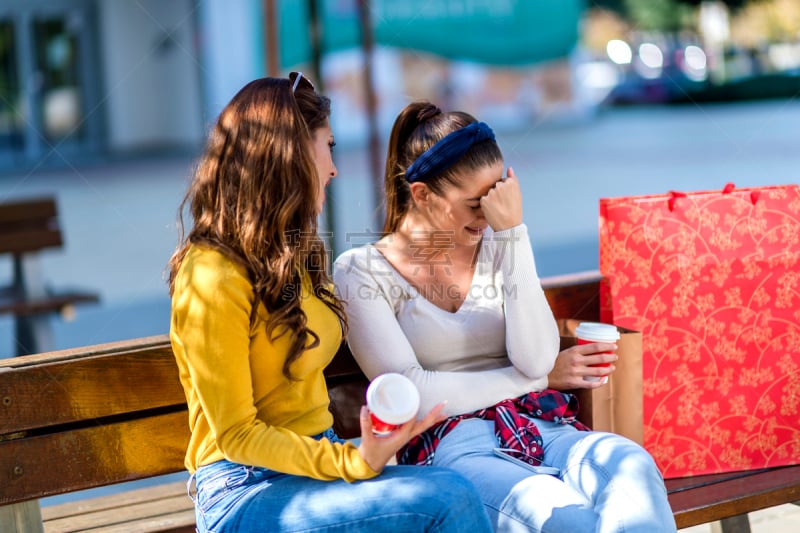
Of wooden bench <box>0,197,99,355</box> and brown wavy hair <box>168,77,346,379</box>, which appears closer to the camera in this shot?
brown wavy hair <box>168,77,346,379</box>

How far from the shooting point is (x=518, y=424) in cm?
232

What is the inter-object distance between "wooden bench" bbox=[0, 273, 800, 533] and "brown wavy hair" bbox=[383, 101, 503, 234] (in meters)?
0.43

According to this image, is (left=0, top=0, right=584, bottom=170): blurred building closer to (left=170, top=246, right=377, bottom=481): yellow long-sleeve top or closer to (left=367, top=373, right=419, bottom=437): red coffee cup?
(left=170, top=246, right=377, bottom=481): yellow long-sleeve top

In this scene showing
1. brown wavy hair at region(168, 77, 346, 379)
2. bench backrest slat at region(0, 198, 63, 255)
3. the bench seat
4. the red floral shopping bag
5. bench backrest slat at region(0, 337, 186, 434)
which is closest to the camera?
brown wavy hair at region(168, 77, 346, 379)

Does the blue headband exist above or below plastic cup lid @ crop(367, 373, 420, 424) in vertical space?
above

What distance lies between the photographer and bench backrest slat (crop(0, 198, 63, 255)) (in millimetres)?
5410

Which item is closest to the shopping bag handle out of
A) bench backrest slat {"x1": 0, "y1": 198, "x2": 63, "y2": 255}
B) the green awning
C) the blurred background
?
the blurred background

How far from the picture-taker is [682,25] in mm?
33469

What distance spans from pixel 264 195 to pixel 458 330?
0.70 m

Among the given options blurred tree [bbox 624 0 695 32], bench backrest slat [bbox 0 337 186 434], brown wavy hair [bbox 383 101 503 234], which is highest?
blurred tree [bbox 624 0 695 32]

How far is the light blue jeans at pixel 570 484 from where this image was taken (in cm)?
200

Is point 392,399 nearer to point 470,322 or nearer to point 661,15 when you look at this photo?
point 470,322

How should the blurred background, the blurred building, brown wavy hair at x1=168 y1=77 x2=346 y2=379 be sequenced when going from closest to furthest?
brown wavy hair at x1=168 y1=77 x2=346 y2=379, the blurred background, the blurred building

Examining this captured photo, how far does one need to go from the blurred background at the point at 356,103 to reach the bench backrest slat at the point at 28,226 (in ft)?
1.91
